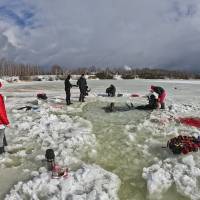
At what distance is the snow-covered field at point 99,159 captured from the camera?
8.10 m

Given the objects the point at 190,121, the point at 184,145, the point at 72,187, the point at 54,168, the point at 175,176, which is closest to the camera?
the point at 72,187

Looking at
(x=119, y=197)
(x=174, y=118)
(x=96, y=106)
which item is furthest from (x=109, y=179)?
(x=96, y=106)

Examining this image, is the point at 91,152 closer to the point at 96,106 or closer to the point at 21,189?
the point at 21,189

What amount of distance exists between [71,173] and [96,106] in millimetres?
12168

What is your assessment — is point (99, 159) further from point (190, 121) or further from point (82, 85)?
point (82, 85)

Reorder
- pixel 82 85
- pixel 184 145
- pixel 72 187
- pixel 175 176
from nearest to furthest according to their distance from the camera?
1. pixel 72 187
2. pixel 175 176
3. pixel 184 145
4. pixel 82 85

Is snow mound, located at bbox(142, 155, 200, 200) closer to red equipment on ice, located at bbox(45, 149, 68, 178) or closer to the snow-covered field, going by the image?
the snow-covered field

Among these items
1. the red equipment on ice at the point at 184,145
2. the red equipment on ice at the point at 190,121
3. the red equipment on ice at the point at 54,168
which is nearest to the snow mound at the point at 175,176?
the red equipment on ice at the point at 184,145

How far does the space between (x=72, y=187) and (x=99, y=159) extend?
2247 millimetres

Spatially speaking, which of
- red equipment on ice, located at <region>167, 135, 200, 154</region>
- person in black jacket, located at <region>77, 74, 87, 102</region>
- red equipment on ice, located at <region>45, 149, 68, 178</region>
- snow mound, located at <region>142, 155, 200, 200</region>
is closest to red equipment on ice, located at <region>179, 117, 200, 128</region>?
red equipment on ice, located at <region>167, 135, 200, 154</region>

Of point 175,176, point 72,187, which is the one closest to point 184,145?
point 175,176

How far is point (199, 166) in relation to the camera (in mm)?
9391

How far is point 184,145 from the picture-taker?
34.3ft

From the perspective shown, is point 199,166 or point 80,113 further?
point 80,113
